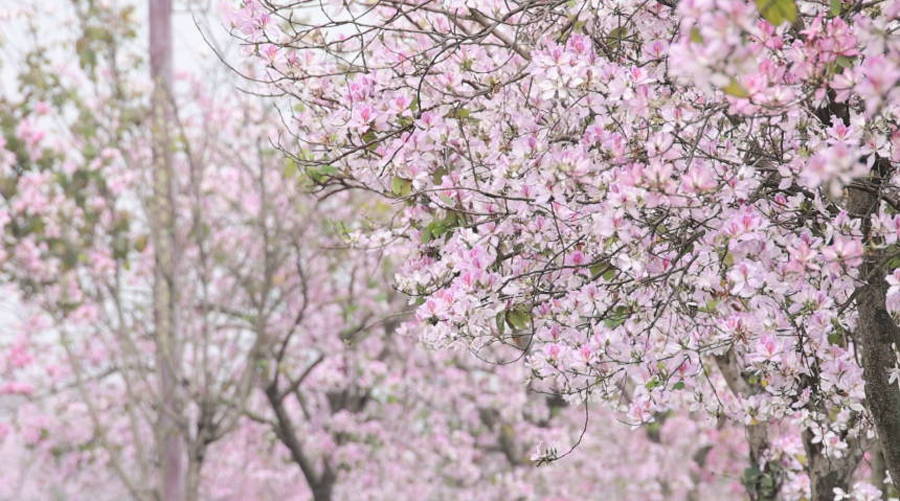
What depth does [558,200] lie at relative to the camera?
3.23 metres

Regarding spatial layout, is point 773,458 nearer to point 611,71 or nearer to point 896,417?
point 896,417

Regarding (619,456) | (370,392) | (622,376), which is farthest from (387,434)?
(622,376)

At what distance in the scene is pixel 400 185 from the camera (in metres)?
3.56

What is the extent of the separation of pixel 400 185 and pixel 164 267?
458cm

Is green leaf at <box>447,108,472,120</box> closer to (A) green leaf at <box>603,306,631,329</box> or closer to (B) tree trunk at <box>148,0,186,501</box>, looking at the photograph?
(A) green leaf at <box>603,306,631,329</box>

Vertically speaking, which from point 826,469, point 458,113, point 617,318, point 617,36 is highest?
point 617,36

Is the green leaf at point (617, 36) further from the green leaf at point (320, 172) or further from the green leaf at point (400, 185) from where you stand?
the green leaf at point (320, 172)

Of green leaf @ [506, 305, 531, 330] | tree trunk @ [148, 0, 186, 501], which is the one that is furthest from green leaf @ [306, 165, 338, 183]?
tree trunk @ [148, 0, 186, 501]

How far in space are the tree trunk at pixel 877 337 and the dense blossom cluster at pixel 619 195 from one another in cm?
1

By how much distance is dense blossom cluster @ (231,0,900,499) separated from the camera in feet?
9.70

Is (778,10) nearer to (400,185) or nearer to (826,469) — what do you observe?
(400,185)

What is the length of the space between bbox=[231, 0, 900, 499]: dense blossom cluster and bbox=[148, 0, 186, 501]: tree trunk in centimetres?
387

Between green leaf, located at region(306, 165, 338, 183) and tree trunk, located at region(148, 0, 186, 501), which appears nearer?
green leaf, located at region(306, 165, 338, 183)

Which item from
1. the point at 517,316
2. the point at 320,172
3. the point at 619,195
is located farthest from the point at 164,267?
the point at 619,195
